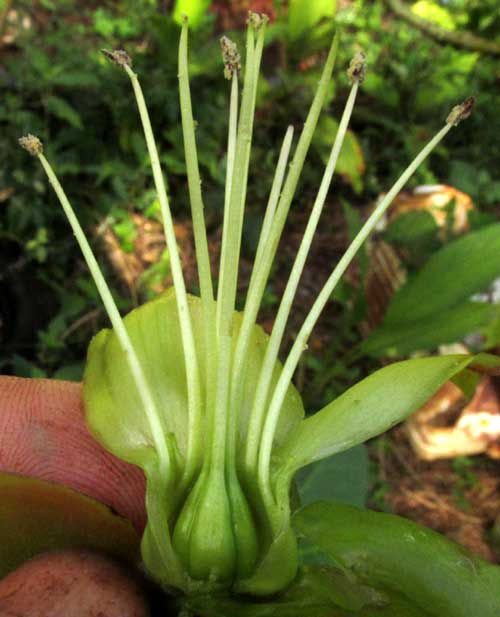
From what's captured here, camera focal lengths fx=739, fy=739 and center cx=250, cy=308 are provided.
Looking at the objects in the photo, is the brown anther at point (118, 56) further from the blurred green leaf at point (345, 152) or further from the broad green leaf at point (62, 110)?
the blurred green leaf at point (345, 152)

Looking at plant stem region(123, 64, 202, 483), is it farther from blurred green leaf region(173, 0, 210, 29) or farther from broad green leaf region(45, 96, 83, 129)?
blurred green leaf region(173, 0, 210, 29)

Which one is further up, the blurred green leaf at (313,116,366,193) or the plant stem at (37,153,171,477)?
the blurred green leaf at (313,116,366,193)

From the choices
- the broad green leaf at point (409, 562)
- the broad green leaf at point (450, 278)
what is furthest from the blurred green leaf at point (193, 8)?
the broad green leaf at point (409, 562)

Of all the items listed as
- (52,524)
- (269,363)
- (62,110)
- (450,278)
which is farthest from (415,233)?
(52,524)

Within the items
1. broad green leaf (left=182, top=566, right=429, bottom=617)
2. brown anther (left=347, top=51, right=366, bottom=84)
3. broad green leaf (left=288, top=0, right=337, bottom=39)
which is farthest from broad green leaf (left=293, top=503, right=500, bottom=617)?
broad green leaf (left=288, top=0, right=337, bottom=39)

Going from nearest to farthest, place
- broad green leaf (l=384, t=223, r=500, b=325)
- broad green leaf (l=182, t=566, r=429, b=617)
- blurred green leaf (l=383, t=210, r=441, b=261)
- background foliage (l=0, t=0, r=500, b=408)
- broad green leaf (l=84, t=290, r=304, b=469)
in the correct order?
broad green leaf (l=182, t=566, r=429, b=617) → broad green leaf (l=84, t=290, r=304, b=469) → broad green leaf (l=384, t=223, r=500, b=325) → blurred green leaf (l=383, t=210, r=441, b=261) → background foliage (l=0, t=0, r=500, b=408)

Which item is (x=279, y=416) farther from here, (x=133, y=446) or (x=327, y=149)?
(x=327, y=149)

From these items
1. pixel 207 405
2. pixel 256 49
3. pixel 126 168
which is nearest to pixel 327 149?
pixel 126 168
